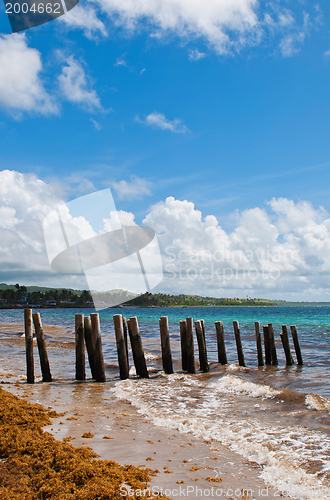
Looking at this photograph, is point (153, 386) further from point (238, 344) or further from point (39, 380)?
point (238, 344)

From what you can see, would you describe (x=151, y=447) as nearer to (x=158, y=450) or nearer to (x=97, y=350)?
(x=158, y=450)

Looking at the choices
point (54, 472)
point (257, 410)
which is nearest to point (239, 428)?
point (257, 410)

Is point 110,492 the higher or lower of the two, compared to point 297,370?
higher

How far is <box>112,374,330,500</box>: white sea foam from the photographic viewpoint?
526cm

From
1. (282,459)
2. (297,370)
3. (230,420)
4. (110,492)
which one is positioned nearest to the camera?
(110,492)

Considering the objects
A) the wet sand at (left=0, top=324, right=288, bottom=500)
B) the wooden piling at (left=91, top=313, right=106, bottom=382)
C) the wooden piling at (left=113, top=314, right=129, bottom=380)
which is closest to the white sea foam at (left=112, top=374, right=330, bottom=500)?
the wet sand at (left=0, top=324, right=288, bottom=500)

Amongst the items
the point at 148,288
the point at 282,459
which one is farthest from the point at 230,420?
the point at 148,288

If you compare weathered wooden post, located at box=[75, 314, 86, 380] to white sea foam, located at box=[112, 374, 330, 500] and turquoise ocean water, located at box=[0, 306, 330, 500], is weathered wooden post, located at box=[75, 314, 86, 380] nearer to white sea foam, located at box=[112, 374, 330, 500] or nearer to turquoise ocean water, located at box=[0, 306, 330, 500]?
turquoise ocean water, located at box=[0, 306, 330, 500]

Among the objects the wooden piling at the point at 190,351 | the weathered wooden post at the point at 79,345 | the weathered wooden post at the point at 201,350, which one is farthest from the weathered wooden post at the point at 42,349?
the weathered wooden post at the point at 201,350

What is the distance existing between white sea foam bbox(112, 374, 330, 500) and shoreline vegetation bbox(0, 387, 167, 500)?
2262mm

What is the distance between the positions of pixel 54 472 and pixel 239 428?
4.73 metres

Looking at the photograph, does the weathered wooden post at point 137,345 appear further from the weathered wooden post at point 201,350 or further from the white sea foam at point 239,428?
the weathered wooden post at point 201,350

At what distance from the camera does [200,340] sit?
1373 cm

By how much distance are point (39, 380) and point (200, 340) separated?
21.2 feet
